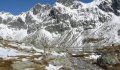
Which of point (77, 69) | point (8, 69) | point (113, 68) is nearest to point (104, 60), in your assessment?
point (113, 68)

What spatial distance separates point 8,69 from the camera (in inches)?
2469

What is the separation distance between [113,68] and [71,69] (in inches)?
496

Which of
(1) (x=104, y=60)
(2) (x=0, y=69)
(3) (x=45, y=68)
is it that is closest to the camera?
(2) (x=0, y=69)

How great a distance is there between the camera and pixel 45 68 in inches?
2660

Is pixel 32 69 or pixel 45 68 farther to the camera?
pixel 45 68

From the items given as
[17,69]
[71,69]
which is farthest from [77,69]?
[17,69]

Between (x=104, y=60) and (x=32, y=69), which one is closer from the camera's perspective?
(x=32, y=69)

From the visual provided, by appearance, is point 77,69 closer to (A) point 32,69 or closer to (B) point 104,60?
(A) point 32,69

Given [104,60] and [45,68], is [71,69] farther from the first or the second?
[104,60]

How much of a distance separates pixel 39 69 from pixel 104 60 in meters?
24.5

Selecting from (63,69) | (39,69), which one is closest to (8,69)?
(39,69)

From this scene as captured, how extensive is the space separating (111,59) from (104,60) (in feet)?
6.58

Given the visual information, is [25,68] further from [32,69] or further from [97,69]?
[97,69]

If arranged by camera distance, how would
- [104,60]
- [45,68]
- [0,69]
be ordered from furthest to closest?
[104,60]
[45,68]
[0,69]
